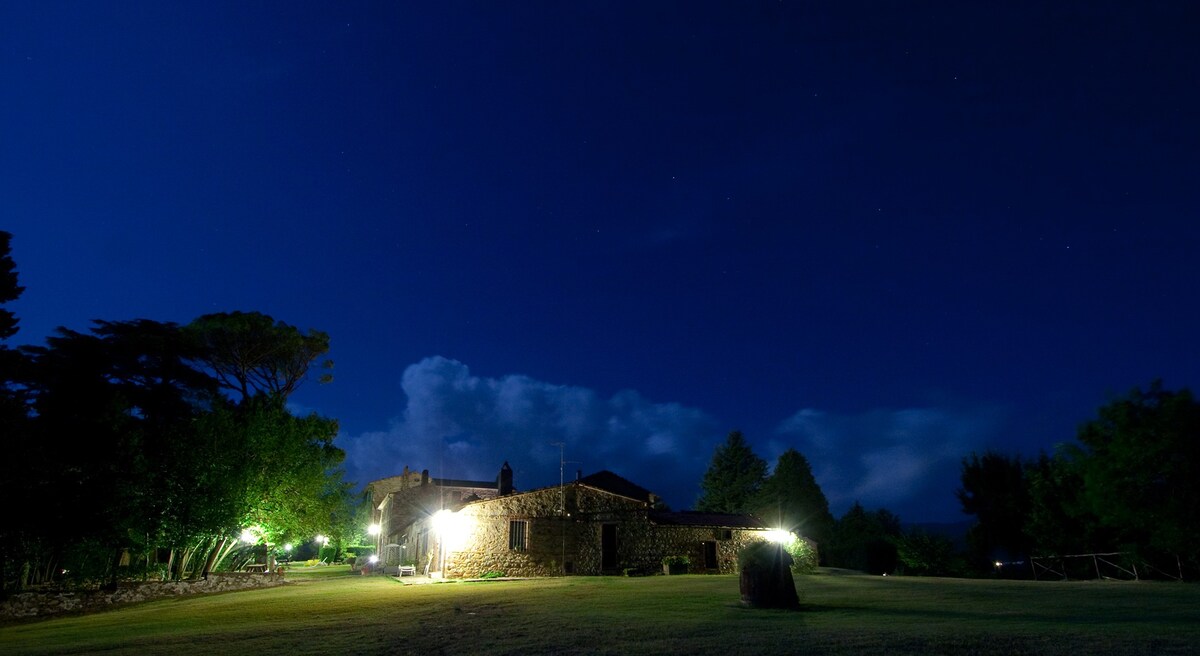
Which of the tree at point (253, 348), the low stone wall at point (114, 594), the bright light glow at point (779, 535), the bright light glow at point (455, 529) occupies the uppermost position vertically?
the tree at point (253, 348)

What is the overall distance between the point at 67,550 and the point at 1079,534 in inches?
1475

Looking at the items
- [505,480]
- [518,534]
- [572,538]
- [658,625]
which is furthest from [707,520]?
[658,625]

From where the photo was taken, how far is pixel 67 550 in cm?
2089

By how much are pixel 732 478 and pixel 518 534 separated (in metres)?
31.6

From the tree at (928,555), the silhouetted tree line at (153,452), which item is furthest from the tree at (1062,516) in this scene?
the silhouetted tree line at (153,452)

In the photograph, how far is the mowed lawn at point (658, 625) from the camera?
8188 mm

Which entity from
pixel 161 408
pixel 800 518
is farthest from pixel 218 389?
pixel 800 518

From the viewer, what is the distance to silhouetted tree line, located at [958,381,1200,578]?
72.1 ft

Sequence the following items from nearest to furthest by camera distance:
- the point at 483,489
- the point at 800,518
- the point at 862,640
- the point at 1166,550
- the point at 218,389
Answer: the point at 862,640 → the point at 1166,550 → the point at 218,389 → the point at 800,518 → the point at 483,489

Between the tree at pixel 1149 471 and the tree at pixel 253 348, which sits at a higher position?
the tree at pixel 253 348

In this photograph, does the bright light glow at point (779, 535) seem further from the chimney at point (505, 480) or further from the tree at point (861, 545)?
the chimney at point (505, 480)

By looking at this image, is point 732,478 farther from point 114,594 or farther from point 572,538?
point 114,594

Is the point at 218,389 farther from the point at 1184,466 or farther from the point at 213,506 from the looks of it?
the point at 1184,466

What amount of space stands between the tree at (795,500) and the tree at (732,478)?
13.9 feet
